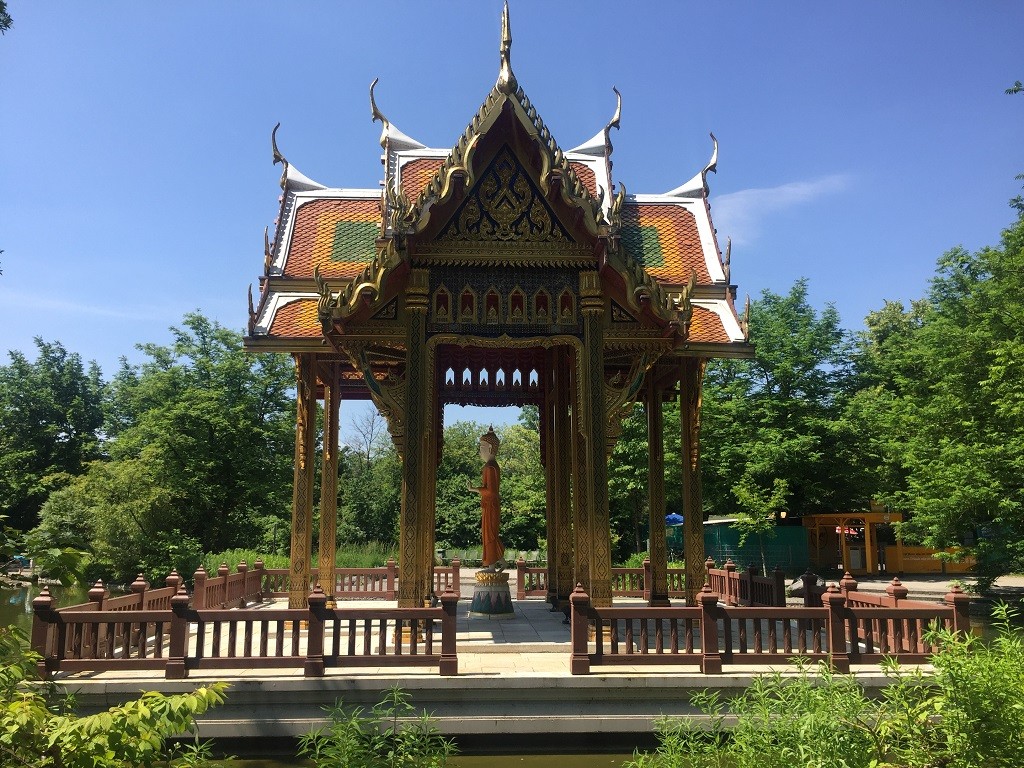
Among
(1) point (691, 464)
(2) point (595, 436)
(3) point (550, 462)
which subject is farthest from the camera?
(3) point (550, 462)

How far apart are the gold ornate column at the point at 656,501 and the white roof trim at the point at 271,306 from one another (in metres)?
5.25

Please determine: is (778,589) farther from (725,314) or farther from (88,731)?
(88,731)

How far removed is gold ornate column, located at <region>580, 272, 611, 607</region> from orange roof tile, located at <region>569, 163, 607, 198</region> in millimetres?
4057

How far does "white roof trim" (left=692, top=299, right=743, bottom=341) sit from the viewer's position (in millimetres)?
10516

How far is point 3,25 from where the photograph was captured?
6.51 meters

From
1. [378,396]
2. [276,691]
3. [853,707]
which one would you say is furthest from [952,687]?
[378,396]

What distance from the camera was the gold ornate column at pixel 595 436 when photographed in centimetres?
870

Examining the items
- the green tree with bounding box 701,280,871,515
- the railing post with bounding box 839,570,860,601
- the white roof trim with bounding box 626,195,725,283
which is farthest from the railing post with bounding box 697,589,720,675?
the green tree with bounding box 701,280,871,515

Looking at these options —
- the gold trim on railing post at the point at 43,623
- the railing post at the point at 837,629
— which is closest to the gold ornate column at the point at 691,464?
the railing post at the point at 837,629

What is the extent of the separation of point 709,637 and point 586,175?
810 centimetres

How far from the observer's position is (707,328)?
35.0 feet

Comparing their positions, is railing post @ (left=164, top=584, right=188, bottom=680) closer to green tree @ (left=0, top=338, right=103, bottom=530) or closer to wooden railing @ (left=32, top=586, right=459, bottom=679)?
wooden railing @ (left=32, top=586, right=459, bottom=679)

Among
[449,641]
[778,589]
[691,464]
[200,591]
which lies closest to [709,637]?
[449,641]

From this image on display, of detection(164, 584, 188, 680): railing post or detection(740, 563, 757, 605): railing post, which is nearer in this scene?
detection(164, 584, 188, 680): railing post
